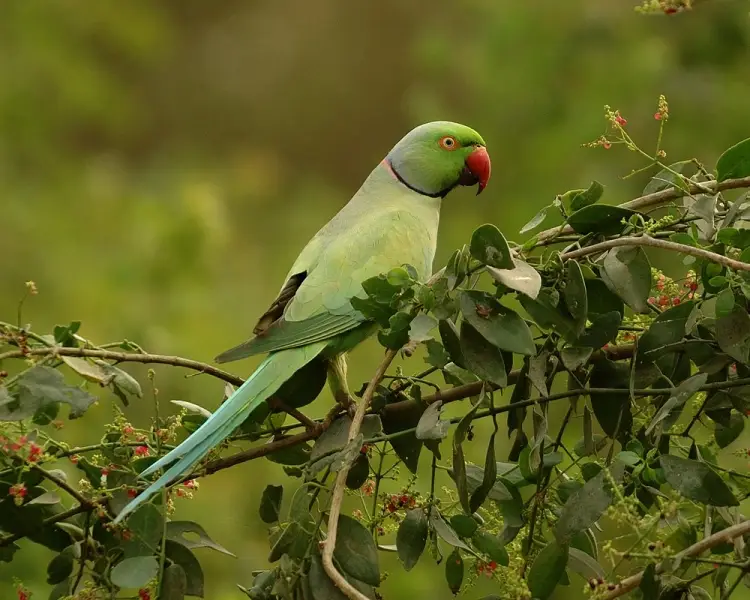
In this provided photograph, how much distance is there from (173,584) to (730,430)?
1.67 ft

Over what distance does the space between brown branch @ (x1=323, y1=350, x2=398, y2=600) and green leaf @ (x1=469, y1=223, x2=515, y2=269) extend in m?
0.12

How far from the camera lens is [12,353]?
0.90 metres

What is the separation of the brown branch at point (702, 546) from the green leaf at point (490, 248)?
0.24 metres

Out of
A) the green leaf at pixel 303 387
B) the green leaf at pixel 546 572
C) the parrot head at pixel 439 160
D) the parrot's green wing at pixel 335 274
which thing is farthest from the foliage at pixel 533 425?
the parrot head at pixel 439 160

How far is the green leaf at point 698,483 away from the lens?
0.75 metres

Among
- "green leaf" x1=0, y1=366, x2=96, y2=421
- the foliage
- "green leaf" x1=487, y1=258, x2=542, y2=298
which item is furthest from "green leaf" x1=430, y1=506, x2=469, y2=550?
"green leaf" x1=0, y1=366, x2=96, y2=421

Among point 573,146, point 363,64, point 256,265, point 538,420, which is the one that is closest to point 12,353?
point 538,420

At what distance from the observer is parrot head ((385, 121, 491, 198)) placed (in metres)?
1.61

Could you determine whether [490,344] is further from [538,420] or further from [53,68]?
[53,68]

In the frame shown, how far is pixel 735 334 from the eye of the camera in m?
0.79

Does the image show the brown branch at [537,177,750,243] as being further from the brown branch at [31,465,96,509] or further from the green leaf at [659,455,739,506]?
the brown branch at [31,465,96,509]

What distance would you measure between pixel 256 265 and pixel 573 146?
134cm

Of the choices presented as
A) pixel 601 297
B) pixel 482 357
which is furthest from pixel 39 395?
pixel 601 297

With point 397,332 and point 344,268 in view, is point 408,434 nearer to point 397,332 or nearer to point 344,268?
point 397,332
